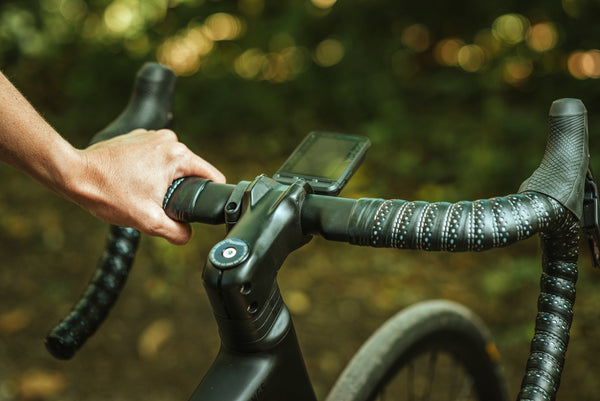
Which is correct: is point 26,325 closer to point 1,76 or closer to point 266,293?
point 1,76

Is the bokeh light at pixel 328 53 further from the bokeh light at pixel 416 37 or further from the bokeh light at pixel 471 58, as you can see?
the bokeh light at pixel 471 58

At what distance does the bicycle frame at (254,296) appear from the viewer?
73 centimetres

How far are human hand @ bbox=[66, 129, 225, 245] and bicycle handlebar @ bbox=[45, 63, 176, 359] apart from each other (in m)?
0.13

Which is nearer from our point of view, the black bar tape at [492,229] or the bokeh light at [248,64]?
the black bar tape at [492,229]

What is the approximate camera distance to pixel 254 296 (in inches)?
29.2

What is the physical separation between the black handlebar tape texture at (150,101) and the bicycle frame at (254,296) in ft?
1.08

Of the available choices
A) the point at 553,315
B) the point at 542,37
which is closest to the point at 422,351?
the point at 553,315

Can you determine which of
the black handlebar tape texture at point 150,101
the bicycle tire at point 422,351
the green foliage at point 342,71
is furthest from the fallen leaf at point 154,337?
the black handlebar tape texture at point 150,101

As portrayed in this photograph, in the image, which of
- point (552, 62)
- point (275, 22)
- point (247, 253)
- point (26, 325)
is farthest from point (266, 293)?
point (275, 22)

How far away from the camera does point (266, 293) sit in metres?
0.77

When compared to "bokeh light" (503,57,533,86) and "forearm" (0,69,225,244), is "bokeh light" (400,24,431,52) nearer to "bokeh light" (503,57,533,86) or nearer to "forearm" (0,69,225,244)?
"bokeh light" (503,57,533,86)

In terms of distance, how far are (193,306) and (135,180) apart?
1.89 meters

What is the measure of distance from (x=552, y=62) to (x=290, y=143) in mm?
1456

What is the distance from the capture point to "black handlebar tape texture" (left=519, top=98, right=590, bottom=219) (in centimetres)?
80
